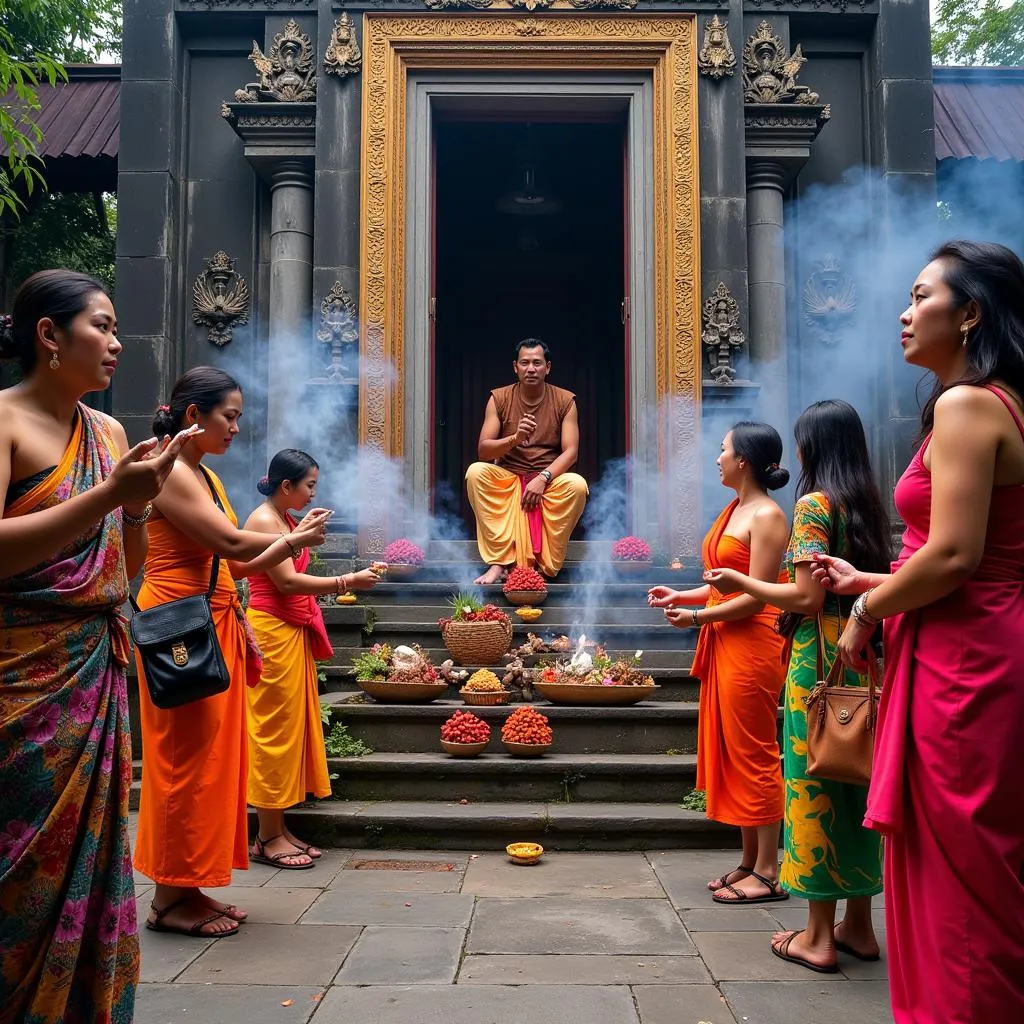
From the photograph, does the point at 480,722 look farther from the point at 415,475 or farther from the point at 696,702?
the point at 415,475

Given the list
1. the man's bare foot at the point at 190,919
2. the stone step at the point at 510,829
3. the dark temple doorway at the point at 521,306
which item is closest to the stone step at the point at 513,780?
the stone step at the point at 510,829

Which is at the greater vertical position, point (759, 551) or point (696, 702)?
point (759, 551)

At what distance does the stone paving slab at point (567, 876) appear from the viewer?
4.57 m

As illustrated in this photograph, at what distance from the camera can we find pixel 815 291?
9758 millimetres

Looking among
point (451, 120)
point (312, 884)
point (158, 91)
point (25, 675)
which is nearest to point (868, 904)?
point (312, 884)

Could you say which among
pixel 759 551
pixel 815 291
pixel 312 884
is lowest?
pixel 312 884

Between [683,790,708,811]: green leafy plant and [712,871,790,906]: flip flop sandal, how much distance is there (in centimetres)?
102

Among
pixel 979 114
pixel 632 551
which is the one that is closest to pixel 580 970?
pixel 632 551

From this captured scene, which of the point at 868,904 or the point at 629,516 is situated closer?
the point at 868,904

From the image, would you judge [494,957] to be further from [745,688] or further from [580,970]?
[745,688]

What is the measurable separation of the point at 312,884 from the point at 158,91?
8.00 m

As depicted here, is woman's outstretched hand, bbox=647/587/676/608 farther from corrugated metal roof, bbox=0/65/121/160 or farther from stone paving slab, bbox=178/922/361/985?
corrugated metal roof, bbox=0/65/121/160

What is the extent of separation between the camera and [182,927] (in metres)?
4.02

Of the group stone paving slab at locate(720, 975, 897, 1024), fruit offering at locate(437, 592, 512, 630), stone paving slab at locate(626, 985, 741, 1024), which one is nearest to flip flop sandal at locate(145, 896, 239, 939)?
stone paving slab at locate(626, 985, 741, 1024)
